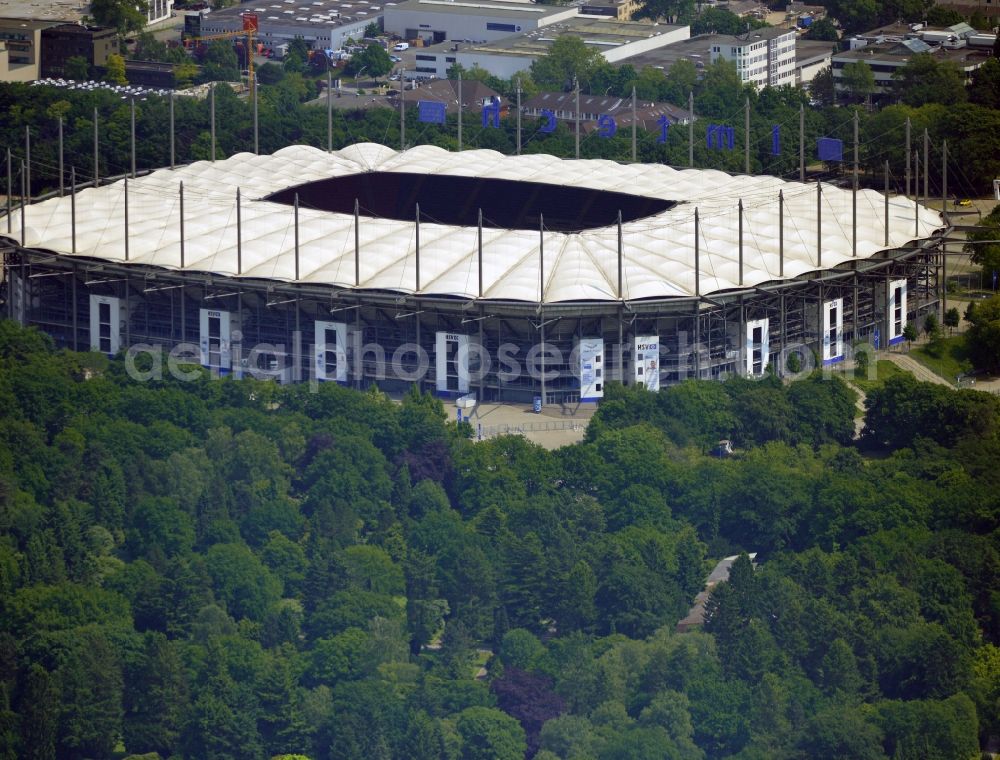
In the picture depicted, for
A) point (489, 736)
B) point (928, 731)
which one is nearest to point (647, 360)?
point (928, 731)

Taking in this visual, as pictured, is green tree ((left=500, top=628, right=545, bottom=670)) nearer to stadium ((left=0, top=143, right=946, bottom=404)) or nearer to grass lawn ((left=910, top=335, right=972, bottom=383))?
stadium ((left=0, top=143, right=946, bottom=404))

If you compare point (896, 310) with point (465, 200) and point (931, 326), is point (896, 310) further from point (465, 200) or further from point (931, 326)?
point (465, 200)

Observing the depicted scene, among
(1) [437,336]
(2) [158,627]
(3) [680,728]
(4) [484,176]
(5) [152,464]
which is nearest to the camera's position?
(3) [680,728]

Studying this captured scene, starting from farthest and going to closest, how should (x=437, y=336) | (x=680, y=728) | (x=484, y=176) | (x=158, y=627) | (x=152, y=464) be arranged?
1. (x=484, y=176)
2. (x=437, y=336)
3. (x=152, y=464)
4. (x=158, y=627)
5. (x=680, y=728)

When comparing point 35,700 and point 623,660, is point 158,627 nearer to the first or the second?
point 35,700

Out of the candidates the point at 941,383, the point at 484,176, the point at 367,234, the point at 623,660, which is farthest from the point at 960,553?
the point at 484,176
